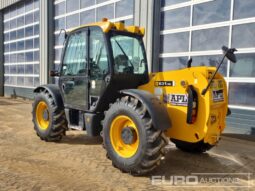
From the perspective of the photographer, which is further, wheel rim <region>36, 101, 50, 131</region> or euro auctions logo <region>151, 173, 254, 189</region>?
wheel rim <region>36, 101, 50, 131</region>

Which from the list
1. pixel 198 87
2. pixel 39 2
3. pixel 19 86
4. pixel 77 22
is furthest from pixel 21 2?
pixel 198 87

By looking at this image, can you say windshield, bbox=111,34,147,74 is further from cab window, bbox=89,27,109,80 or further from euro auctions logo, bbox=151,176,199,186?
euro auctions logo, bbox=151,176,199,186

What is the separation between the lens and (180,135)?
443cm

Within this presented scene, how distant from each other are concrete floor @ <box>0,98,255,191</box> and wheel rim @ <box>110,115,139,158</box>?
327 mm

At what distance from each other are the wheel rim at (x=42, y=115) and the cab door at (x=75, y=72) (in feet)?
2.44

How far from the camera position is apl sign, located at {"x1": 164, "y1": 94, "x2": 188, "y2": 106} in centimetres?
432

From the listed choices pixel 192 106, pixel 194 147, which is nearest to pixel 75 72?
pixel 192 106

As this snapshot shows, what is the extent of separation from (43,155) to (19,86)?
13061mm

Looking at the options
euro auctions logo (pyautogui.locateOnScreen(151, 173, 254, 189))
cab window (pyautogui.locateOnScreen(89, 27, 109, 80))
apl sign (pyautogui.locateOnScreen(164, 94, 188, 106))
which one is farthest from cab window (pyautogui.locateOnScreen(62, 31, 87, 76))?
euro auctions logo (pyautogui.locateOnScreen(151, 173, 254, 189))

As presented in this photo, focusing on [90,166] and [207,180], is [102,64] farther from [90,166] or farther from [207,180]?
[207,180]

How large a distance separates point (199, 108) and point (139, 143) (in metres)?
1.07

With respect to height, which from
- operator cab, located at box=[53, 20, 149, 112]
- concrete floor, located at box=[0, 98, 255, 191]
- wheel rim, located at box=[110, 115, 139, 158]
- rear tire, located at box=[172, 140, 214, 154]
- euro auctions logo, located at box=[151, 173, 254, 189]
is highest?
operator cab, located at box=[53, 20, 149, 112]

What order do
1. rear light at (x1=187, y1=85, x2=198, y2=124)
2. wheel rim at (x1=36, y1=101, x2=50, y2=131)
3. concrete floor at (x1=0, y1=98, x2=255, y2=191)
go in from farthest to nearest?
wheel rim at (x1=36, y1=101, x2=50, y2=131) → rear light at (x1=187, y1=85, x2=198, y2=124) → concrete floor at (x1=0, y1=98, x2=255, y2=191)

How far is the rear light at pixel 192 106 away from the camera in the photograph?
13.5ft
